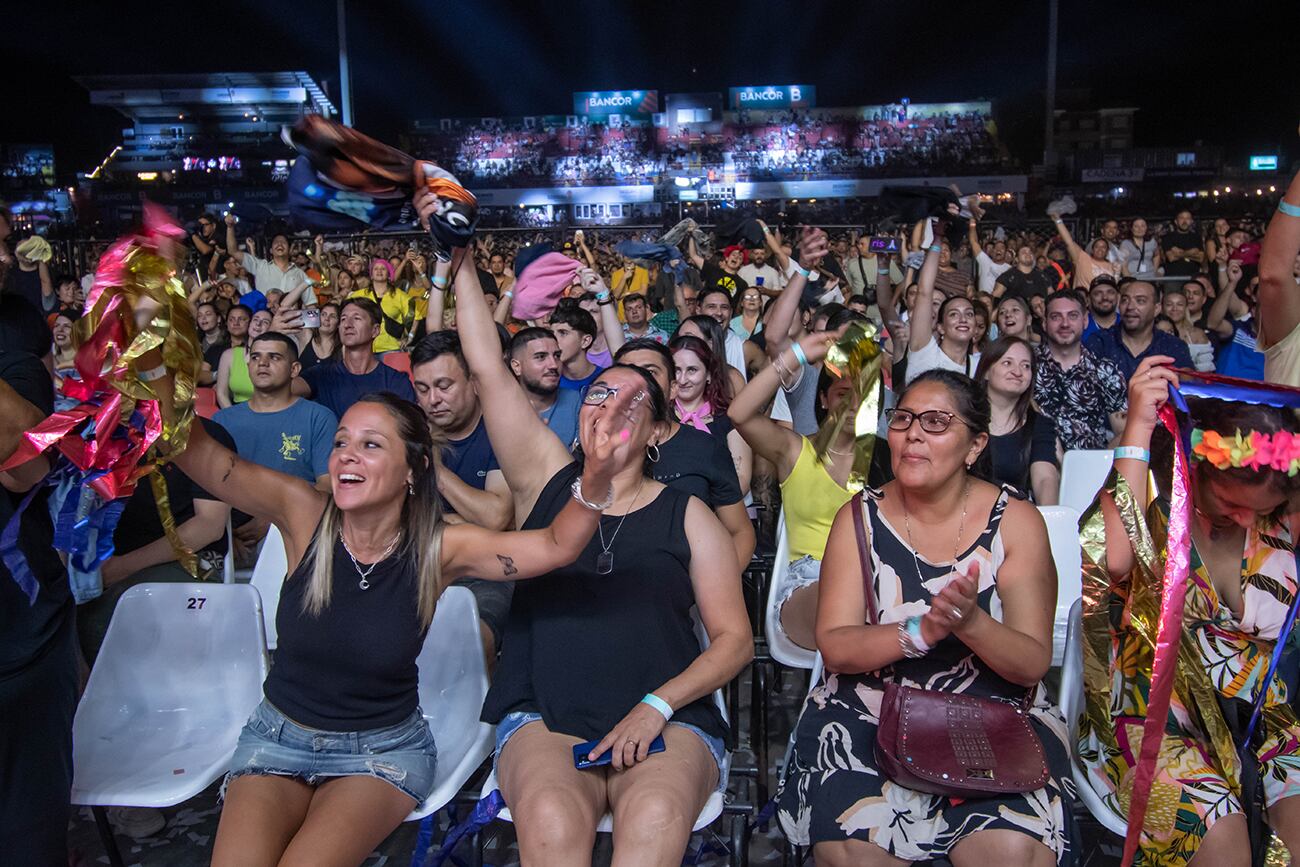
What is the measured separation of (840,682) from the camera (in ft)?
8.50

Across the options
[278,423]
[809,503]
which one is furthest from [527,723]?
[278,423]

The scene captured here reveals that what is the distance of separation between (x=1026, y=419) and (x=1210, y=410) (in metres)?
1.93

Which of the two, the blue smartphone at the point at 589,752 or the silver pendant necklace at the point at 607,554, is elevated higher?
the silver pendant necklace at the point at 607,554

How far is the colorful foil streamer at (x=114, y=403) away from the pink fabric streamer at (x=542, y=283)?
1525 mm

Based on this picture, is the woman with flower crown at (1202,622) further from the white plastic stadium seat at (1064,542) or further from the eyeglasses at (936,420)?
the white plastic stadium seat at (1064,542)

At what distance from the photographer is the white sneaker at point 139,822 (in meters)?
3.15

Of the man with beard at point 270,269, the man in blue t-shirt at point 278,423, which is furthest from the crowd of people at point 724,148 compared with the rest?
the man in blue t-shirt at point 278,423

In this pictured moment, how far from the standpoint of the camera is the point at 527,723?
254 centimetres

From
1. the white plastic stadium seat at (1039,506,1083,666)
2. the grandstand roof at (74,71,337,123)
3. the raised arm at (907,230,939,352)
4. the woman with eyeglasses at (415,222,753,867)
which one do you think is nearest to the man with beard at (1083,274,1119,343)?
the raised arm at (907,230,939,352)

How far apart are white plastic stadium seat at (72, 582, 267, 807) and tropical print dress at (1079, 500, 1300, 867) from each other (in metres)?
2.34

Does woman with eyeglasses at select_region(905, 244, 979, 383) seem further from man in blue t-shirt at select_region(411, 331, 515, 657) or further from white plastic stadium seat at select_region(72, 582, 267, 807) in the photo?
white plastic stadium seat at select_region(72, 582, 267, 807)

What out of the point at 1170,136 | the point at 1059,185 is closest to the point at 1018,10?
the point at 1170,136

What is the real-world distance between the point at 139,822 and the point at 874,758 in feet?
7.45

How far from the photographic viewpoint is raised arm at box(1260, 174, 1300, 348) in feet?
9.05
